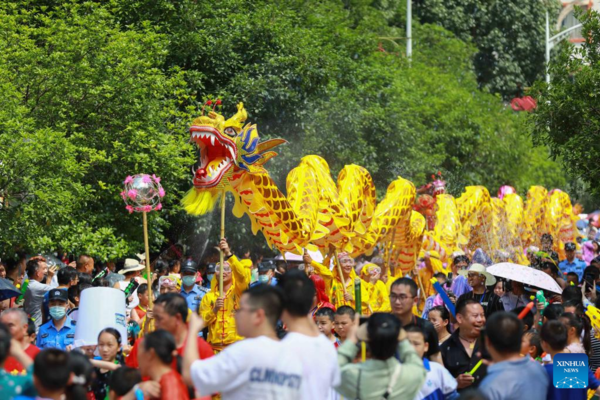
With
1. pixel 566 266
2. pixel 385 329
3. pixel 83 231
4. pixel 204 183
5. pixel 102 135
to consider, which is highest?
pixel 385 329

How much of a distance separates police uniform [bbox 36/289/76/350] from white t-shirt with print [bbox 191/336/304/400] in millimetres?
4092

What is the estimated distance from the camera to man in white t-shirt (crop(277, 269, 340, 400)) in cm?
517

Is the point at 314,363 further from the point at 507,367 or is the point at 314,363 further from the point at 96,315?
the point at 96,315

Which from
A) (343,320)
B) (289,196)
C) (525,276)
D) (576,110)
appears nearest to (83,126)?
(289,196)

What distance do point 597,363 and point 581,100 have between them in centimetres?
561

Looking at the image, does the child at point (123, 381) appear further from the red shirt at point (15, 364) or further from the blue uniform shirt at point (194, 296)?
the blue uniform shirt at point (194, 296)

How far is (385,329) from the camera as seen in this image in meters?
5.49

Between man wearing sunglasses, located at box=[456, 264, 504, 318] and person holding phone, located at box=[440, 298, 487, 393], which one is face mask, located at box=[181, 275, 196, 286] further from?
person holding phone, located at box=[440, 298, 487, 393]

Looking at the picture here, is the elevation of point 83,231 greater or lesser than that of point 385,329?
lesser

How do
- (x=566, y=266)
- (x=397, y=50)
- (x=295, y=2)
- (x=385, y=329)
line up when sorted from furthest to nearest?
(x=397, y=50), (x=295, y=2), (x=566, y=266), (x=385, y=329)

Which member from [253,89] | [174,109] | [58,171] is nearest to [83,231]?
[58,171]

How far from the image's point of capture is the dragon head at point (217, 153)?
1011cm

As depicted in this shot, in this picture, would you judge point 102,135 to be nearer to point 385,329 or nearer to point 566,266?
point 566,266

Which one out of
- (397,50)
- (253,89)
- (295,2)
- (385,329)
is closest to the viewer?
(385,329)
